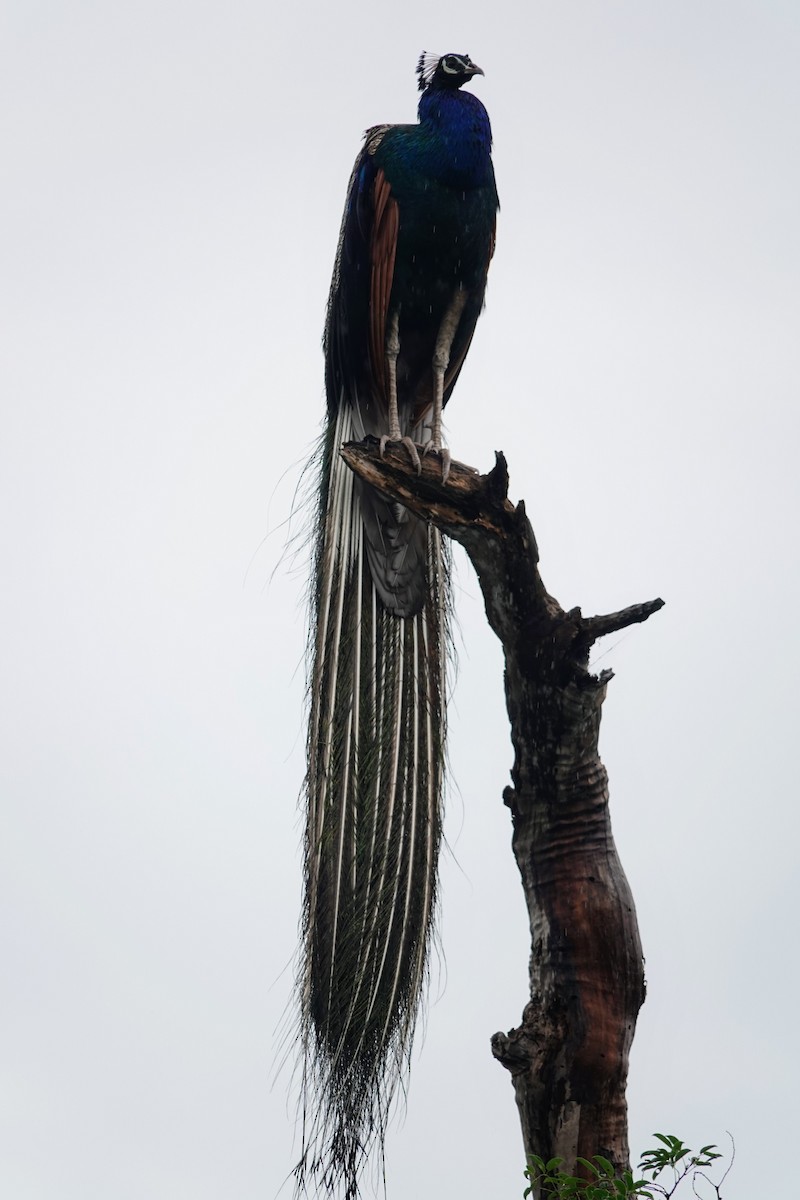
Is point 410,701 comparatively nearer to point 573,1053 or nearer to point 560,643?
point 560,643

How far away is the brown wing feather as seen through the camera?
5.97 metres

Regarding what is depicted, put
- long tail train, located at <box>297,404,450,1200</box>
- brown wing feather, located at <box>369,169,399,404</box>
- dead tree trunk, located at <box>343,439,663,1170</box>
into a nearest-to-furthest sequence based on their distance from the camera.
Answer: dead tree trunk, located at <box>343,439,663,1170</box> < long tail train, located at <box>297,404,450,1200</box> < brown wing feather, located at <box>369,169,399,404</box>

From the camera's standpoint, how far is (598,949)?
432 centimetres

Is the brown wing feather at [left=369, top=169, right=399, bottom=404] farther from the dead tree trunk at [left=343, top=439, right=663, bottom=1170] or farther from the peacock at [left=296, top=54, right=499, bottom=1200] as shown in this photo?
the dead tree trunk at [left=343, top=439, right=663, bottom=1170]

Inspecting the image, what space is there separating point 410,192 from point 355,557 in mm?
1730

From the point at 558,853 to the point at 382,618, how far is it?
1743 mm

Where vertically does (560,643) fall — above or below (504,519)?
below

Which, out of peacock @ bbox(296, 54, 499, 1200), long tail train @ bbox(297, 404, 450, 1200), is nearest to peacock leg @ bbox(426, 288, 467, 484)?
peacock @ bbox(296, 54, 499, 1200)

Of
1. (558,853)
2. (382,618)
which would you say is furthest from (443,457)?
(558,853)

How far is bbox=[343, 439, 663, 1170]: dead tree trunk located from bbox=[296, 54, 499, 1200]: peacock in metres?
Answer: 0.56

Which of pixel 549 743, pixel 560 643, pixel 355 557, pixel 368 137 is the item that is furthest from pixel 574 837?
pixel 368 137

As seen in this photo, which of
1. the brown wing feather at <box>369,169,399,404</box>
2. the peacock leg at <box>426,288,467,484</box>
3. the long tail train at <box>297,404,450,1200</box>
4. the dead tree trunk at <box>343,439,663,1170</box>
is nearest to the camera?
the dead tree trunk at <box>343,439,663,1170</box>

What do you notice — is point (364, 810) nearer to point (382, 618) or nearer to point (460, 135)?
point (382, 618)

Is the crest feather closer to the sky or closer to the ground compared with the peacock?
closer to the sky
